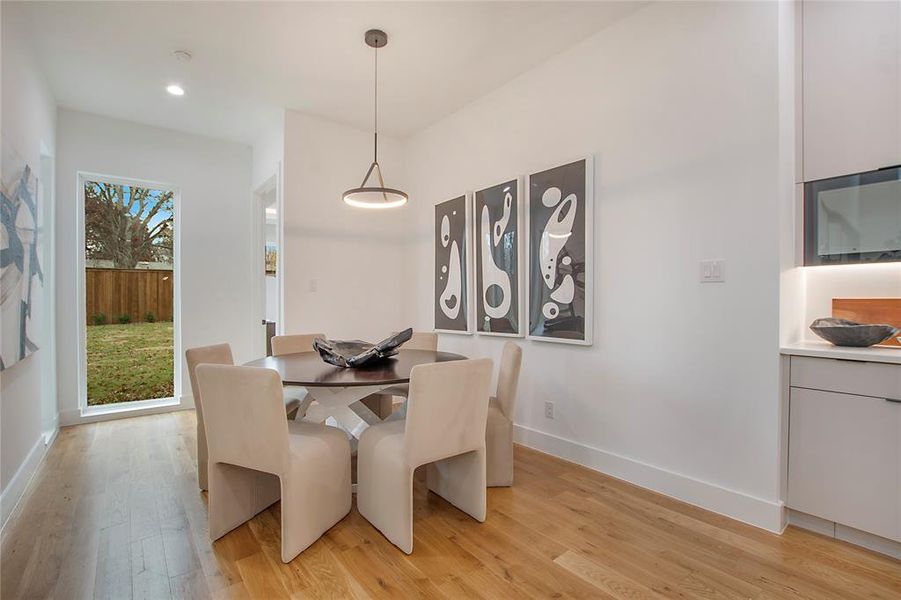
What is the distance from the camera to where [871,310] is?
2.08 metres

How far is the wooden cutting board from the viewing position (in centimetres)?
202

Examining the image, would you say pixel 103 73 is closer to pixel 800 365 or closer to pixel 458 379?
pixel 458 379

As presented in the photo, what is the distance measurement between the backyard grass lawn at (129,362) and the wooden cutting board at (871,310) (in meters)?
5.25

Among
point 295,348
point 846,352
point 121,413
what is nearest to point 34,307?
point 295,348

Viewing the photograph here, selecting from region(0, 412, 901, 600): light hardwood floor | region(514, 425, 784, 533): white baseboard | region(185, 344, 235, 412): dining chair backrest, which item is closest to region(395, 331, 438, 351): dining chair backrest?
region(514, 425, 784, 533): white baseboard

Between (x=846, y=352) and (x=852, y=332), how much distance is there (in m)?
0.14

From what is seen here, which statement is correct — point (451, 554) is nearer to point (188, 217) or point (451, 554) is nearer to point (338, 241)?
point (338, 241)

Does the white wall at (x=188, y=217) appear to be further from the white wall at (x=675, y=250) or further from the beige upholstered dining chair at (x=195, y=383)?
the white wall at (x=675, y=250)

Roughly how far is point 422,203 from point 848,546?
3702 millimetres

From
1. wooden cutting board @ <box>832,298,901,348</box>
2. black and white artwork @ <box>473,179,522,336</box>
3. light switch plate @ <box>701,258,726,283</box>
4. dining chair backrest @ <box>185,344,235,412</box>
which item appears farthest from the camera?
black and white artwork @ <box>473,179,522,336</box>

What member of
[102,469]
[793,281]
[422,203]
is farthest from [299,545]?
[422,203]

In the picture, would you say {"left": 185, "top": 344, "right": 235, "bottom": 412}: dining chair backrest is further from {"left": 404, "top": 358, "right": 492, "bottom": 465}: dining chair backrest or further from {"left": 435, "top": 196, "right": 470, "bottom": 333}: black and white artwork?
{"left": 435, "top": 196, "right": 470, "bottom": 333}: black and white artwork

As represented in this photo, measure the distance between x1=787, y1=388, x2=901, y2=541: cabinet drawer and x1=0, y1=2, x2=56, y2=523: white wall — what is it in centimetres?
374

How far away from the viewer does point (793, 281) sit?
84.7 inches
